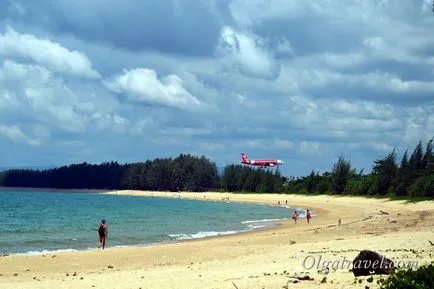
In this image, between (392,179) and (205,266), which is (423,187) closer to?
(392,179)

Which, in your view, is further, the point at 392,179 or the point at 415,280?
the point at 392,179

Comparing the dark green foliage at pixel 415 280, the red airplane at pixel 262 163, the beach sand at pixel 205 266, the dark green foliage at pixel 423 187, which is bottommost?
the beach sand at pixel 205 266

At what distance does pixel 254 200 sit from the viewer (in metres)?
138

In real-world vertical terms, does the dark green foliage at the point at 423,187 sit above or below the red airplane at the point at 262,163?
below

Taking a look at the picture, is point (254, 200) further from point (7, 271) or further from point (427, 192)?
point (7, 271)

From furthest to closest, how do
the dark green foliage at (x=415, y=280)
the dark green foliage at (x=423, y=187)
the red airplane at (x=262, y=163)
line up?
the red airplane at (x=262, y=163) → the dark green foliage at (x=423, y=187) → the dark green foliage at (x=415, y=280)

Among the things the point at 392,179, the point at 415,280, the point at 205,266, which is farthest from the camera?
the point at 392,179

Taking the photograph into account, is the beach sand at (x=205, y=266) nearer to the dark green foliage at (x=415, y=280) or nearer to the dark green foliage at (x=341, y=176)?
the dark green foliage at (x=415, y=280)

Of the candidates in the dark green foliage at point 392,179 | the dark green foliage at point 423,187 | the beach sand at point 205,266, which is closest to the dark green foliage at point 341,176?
the dark green foliage at point 392,179

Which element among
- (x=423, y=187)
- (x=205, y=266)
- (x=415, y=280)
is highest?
(x=423, y=187)

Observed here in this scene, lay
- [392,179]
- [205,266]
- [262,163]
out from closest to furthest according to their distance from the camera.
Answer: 1. [205,266]
2. [392,179]
3. [262,163]

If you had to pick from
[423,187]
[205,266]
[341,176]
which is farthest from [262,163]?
[205,266]

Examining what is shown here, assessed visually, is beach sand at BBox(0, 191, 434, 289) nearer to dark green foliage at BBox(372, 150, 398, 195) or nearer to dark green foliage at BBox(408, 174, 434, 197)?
dark green foliage at BBox(408, 174, 434, 197)

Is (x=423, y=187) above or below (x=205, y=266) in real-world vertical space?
above
